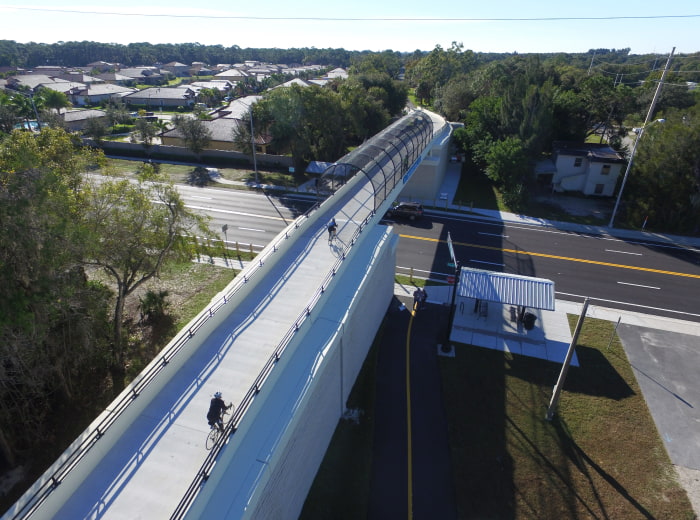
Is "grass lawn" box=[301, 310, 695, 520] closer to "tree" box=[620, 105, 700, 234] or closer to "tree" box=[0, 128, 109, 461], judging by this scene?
"tree" box=[0, 128, 109, 461]

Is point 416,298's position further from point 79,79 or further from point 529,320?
point 79,79

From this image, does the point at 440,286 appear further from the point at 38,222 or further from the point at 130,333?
the point at 38,222

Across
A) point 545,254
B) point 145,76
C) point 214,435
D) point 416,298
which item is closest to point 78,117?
point 416,298

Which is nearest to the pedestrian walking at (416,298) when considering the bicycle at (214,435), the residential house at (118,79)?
the bicycle at (214,435)

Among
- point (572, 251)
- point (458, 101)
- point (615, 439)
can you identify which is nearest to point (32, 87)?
point (458, 101)

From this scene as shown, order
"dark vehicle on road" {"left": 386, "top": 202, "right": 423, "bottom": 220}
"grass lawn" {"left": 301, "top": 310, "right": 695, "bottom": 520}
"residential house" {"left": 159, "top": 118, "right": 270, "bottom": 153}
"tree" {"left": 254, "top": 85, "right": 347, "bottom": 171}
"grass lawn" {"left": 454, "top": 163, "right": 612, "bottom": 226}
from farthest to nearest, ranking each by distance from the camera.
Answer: "residential house" {"left": 159, "top": 118, "right": 270, "bottom": 153}, "tree" {"left": 254, "top": 85, "right": 347, "bottom": 171}, "grass lawn" {"left": 454, "top": 163, "right": 612, "bottom": 226}, "dark vehicle on road" {"left": 386, "top": 202, "right": 423, "bottom": 220}, "grass lawn" {"left": 301, "top": 310, "right": 695, "bottom": 520}

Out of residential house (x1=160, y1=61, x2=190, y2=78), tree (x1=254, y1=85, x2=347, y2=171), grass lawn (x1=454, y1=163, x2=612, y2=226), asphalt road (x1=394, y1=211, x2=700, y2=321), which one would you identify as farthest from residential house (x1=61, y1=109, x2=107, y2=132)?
residential house (x1=160, y1=61, x2=190, y2=78)
